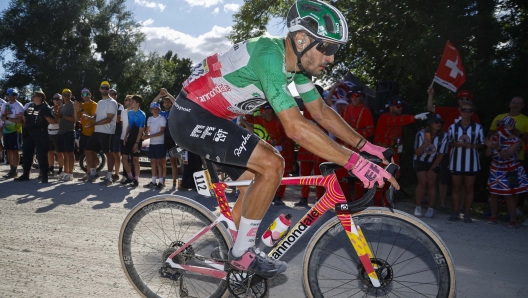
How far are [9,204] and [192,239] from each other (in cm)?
616

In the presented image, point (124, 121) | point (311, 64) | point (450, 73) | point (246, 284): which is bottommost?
point (246, 284)

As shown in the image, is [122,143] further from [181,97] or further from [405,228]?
[405,228]

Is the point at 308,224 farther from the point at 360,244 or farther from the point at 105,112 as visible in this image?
the point at 105,112

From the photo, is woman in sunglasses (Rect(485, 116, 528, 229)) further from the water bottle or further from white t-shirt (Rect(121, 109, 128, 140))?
white t-shirt (Rect(121, 109, 128, 140))

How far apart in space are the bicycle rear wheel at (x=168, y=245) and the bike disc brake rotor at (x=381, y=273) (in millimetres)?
1018

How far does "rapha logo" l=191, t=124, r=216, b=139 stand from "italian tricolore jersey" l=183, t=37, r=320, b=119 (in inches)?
6.5

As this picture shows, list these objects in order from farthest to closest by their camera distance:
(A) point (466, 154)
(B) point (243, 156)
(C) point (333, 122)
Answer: (A) point (466, 154) < (C) point (333, 122) < (B) point (243, 156)

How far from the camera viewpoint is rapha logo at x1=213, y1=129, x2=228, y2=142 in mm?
3355

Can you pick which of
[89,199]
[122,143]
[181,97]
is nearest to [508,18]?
[122,143]

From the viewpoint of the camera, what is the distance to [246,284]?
3.56 metres

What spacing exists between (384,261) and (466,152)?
5548mm

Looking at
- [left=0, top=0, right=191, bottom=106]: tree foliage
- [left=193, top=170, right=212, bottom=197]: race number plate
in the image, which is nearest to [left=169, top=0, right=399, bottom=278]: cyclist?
[left=193, top=170, right=212, bottom=197]: race number plate

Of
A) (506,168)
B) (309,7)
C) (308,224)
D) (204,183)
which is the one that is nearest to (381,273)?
(308,224)

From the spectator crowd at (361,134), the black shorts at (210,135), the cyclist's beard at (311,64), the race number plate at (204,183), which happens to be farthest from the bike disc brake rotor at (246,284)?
the spectator crowd at (361,134)
